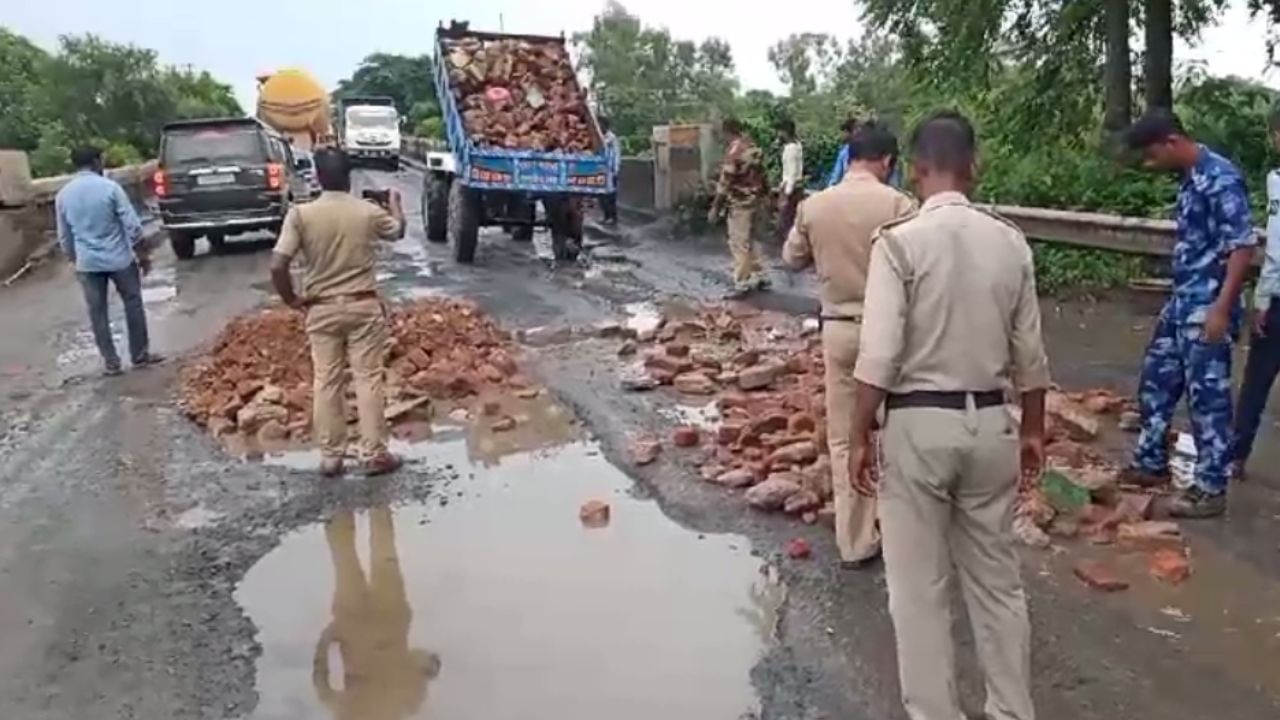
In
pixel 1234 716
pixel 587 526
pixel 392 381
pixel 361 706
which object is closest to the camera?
pixel 1234 716

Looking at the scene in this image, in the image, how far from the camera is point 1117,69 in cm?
1427

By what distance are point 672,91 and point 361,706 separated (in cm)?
3571

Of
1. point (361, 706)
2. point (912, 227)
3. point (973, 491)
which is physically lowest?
point (361, 706)

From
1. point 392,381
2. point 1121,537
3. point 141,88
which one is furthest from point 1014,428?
point 141,88

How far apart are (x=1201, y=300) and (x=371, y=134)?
38.9 meters

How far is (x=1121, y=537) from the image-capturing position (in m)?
5.50

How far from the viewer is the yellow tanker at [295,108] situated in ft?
129

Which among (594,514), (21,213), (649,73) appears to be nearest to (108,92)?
(649,73)

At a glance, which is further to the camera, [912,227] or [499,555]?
[499,555]

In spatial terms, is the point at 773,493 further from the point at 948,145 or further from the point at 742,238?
the point at 742,238

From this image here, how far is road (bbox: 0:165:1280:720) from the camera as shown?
436 centimetres

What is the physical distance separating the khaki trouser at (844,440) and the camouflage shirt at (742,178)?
25.2ft

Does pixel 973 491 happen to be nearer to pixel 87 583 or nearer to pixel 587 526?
pixel 587 526

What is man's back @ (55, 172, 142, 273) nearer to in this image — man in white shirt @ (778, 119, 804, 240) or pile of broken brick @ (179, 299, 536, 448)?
pile of broken brick @ (179, 299, 536, 448)
